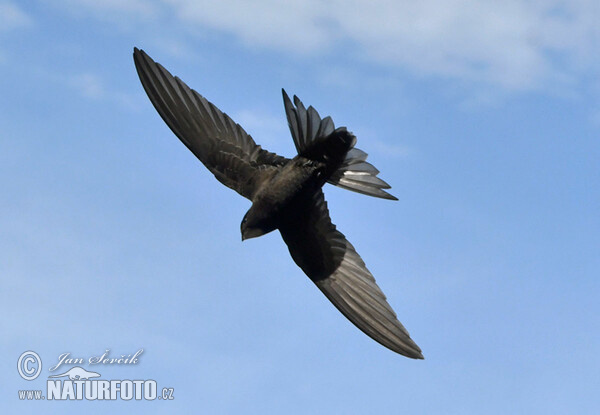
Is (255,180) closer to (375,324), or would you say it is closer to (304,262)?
(304,262)

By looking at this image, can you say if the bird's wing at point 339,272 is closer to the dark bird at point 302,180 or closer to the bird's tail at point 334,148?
the dark bird at point 302,180

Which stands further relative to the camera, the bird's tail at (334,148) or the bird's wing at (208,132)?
the bird's wing at (208,132)

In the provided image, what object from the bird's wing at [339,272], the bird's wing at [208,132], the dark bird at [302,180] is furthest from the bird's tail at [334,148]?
the bird's wing at [208,132]

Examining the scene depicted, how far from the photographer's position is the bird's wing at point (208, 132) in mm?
11016

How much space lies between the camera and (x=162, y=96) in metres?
11.4

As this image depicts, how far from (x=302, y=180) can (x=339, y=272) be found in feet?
5.13

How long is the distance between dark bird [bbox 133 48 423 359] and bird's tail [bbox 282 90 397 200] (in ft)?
0.04

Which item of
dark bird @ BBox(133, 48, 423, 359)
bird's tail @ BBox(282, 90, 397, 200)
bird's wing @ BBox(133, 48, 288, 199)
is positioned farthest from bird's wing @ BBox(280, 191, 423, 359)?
bird's wing @ BBox(133, 48, 288, 199)

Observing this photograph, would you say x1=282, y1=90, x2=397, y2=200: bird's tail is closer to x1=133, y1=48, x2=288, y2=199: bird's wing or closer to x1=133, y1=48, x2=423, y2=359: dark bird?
x1=133, y1=48, x2=423, y2=359: dark bird

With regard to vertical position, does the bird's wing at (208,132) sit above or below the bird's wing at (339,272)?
above

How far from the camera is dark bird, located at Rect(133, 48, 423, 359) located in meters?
10.3

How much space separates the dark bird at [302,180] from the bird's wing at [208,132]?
0.01 metres

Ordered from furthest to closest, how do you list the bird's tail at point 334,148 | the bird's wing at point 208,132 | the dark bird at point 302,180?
1. the bird's wing at point 208,132
2. the dark bird at point 302,180
3. the bird's tail at point 334,148

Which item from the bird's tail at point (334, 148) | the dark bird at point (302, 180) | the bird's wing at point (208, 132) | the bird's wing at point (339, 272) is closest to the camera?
the bird's tail at point (334, 148)
